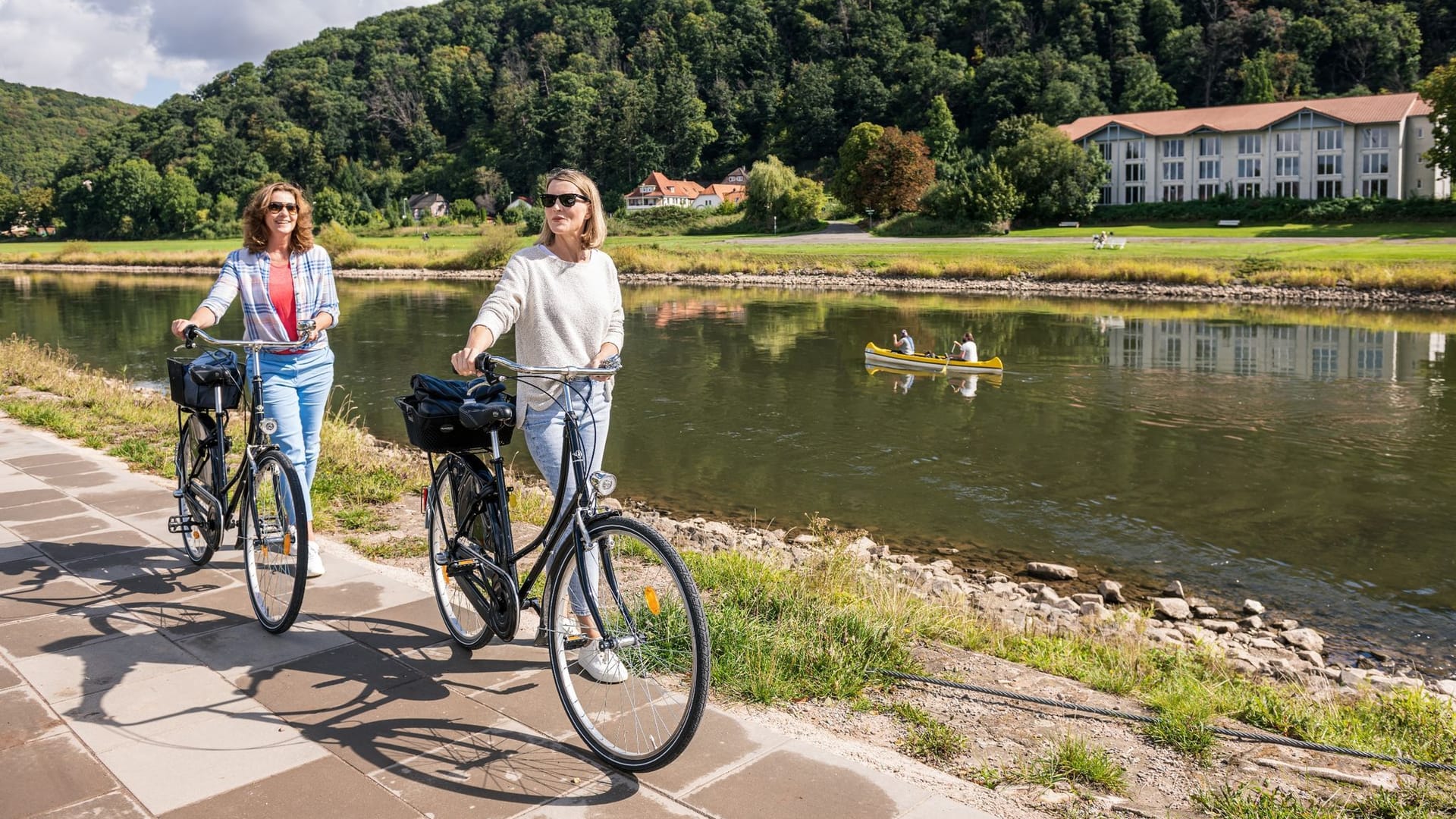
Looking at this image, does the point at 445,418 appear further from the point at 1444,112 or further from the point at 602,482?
the point at 1444,112

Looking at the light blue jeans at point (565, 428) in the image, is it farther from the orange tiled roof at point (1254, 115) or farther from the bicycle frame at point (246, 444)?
the orange tiled roof at point (1254, 115)

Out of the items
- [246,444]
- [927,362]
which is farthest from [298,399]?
[927,362]

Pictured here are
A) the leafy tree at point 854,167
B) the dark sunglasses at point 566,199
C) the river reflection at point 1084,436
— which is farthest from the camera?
the leafy tree at point 854,167

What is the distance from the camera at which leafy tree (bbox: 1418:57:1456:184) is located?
53.8 meters

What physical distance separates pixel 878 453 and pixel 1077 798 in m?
12.8

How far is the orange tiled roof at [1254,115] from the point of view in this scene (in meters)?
72.1

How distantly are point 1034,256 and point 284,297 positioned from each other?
47.5m

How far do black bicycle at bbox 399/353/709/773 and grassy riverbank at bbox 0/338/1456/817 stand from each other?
0.52 metres

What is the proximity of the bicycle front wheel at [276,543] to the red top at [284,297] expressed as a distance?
3.24 ft

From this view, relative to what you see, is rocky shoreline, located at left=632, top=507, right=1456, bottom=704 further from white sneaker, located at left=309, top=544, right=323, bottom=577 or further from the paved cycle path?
the paved cycle path

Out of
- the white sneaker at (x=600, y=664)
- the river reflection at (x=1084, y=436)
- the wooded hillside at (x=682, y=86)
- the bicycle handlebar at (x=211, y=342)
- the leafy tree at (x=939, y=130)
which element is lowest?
the river reflection at (x=1084, y=436)

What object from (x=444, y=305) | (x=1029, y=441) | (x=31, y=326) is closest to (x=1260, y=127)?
(x=444, y=305)

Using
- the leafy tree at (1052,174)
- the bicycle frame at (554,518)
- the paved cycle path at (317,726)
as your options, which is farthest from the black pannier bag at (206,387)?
the leafy tree at (1052,174)

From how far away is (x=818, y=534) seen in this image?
11.3m
